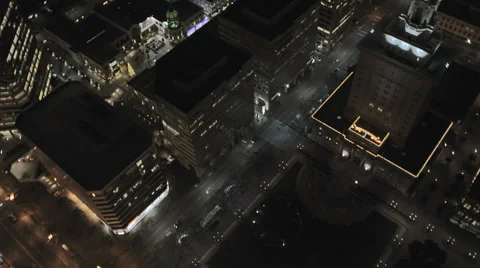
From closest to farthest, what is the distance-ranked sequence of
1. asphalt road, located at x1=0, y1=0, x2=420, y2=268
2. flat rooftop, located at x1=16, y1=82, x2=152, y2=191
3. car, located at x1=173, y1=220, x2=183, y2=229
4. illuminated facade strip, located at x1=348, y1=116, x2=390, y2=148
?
flat rooftop, located at x1=16, y1=82, x2=152, y2=191
asphalt road, located at x1=0, y1=0, x2=420, y2=268
illuminated facade strip, located at x1=348, y1=116, x2=390, y2=148
car, located at x1=173, y1=220, x2=183, y2=229

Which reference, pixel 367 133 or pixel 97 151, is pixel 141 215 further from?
pixel 367 133

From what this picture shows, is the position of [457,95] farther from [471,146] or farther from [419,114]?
[419,114]

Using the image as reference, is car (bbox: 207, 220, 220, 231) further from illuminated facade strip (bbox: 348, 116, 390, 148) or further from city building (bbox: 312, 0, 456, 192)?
illuminated facade strip (bbox: 348, 116, 390, 148)

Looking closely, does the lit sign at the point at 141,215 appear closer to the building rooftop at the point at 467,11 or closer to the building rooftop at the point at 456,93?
the building rooftop at the point at 456,93

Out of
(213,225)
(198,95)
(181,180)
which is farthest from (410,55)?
(181,180)

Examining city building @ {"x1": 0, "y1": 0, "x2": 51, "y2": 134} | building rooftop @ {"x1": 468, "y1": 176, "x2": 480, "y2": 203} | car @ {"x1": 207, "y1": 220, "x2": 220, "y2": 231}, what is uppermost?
city building @ {"x1": 0, "y1": 0, "x2": 51, "y2": 134}

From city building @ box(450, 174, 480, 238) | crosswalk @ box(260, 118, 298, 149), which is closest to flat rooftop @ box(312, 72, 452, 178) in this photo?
city building @ box(450, 174, 480, 238)
